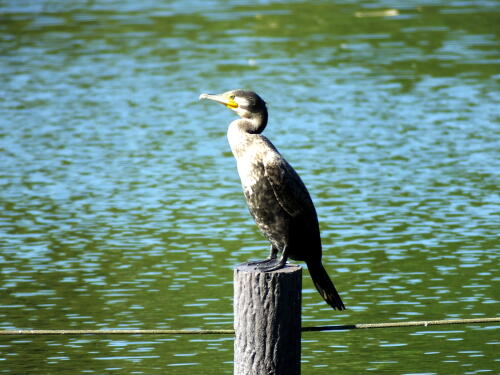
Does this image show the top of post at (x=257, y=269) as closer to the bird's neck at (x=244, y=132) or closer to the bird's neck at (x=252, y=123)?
the bird's neck at (x=244, y=132)

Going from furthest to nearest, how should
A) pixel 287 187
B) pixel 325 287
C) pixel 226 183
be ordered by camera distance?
pixel 226 183 < pixel 325 287 < pixel 287 187

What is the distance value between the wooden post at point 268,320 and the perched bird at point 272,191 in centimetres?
33

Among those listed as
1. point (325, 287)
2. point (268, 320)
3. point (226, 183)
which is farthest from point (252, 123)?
point (226, 183)

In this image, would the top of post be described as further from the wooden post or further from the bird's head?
the bird's head

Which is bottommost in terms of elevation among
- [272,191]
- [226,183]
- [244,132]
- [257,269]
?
[226,183]

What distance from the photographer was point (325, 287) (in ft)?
23.3

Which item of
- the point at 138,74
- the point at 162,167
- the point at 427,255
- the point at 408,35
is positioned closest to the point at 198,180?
the point at 162,167

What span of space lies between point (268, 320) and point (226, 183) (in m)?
9.89

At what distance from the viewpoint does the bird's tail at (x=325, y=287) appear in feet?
23.3

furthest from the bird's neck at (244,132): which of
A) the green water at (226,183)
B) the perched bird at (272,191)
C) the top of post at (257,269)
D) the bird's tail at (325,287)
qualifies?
the green water at (226,183)

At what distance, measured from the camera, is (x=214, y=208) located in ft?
49.0

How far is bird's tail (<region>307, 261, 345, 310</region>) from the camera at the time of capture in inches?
279

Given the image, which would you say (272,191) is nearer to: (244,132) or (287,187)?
(287,187)

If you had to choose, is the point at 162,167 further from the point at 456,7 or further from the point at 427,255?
the point at 456,7
